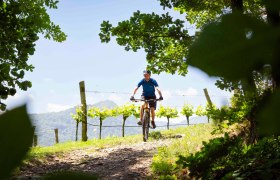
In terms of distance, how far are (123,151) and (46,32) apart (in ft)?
12.9

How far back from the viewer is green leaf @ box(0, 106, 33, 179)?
0.16 metres

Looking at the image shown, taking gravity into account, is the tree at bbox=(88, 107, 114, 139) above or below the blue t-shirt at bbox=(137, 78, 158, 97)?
below

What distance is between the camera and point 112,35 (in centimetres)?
625

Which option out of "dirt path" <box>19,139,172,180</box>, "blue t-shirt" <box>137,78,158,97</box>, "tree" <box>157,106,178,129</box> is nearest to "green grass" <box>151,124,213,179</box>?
"dirt path" <box>19,139,172,180</box>

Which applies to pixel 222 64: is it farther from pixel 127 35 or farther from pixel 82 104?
pixel 82 104

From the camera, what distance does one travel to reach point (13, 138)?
165 millimetres

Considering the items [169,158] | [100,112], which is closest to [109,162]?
[169,158]

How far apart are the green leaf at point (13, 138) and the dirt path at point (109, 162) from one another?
549 centimetres

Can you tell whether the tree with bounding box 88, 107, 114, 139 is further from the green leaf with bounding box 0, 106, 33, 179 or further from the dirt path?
the green leaf with bounding box 0, 106, 33, 179

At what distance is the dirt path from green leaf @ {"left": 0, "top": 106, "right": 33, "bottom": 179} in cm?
549

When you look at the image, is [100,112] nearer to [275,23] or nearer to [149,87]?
[149,87]

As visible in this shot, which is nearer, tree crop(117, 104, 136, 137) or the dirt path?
the dirt path

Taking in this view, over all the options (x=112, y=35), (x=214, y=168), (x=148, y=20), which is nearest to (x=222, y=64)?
(x=214, y=168)

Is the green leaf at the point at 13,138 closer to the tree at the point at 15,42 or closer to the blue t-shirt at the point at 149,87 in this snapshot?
the tree at the point at 15,42
